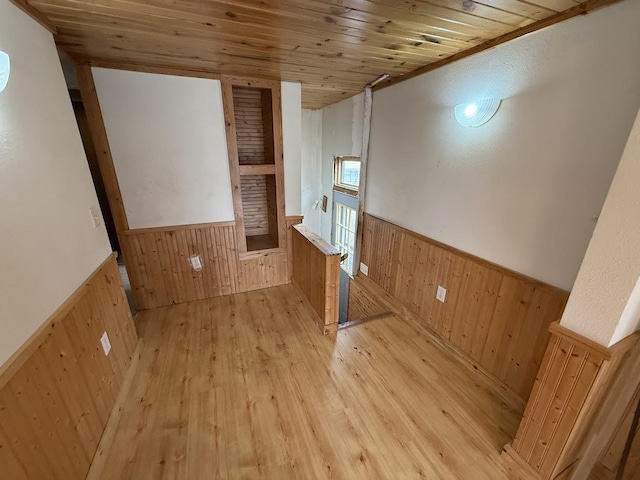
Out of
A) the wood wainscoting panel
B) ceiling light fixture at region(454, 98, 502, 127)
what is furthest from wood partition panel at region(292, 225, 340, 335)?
ceiling light fixture at region(454, 98, 502, 127)

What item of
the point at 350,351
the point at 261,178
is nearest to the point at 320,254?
the point at 350,351

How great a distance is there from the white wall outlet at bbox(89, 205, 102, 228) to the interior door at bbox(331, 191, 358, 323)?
3.10 metres

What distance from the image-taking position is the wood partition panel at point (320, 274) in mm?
2336

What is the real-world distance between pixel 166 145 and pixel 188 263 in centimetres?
122

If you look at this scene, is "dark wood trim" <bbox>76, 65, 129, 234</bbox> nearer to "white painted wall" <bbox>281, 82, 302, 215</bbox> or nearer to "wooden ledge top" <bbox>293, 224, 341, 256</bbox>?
"white painted wall" <bbox>281, 82, 302, 215</bbox>

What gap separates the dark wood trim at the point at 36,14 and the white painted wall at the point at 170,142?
702mm

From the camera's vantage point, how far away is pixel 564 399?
1.22 metres

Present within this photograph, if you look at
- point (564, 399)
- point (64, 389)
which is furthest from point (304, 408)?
point (564, 399)

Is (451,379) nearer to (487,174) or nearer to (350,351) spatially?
(350,351)

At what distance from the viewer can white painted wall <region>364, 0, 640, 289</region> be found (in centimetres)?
127

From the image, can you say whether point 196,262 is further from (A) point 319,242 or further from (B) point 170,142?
(A) point 319,242

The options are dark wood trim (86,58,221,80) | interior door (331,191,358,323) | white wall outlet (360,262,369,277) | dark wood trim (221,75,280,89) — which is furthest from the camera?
interior door (331,191,358,323)

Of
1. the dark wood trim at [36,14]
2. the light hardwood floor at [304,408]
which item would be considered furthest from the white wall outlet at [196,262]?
the dark wood trim at [36,14]

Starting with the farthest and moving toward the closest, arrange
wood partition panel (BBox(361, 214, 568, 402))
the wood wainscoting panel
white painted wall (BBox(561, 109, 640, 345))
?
the wood wainscoting panel, wood partition panel (BBox(361, 214, 568, 402)), white painted wall (BBox(561, 109, 640, 345))
